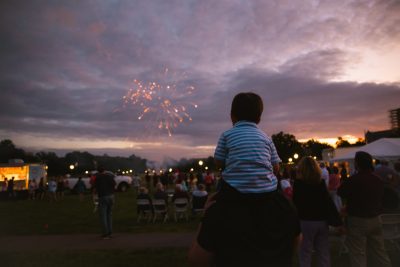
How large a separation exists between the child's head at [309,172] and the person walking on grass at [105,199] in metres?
6.84

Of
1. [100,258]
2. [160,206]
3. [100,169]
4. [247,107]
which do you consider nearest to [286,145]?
[160,206]

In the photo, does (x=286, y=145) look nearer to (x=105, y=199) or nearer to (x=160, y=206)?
(x=160, y=206)

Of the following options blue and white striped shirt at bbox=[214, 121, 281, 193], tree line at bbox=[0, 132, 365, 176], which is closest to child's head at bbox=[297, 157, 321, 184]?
blue and white striped shirt at bbox=[214, 121, 281, 193]

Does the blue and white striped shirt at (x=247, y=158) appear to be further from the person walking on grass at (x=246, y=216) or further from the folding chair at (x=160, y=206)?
the folding chair at (x=160, y=206)

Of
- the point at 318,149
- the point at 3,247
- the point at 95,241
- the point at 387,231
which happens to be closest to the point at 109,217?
the point at 95,241

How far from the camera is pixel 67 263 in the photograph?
7617 mm

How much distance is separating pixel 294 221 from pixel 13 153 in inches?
3372

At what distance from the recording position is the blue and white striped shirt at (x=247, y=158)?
1991 mm

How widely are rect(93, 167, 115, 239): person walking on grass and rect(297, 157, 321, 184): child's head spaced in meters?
6.84

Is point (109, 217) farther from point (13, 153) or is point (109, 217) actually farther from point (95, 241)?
point (13, 153)

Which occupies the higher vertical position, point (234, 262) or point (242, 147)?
point (242, 147)

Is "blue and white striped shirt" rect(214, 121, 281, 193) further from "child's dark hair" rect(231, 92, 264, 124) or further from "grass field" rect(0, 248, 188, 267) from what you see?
"grass field" rect(0, 248, 188, 267)

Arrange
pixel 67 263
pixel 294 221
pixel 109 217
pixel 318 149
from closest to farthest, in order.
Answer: pixel 294 221 < pixel 67 263 < pixel 109 217 < pixel 318 149

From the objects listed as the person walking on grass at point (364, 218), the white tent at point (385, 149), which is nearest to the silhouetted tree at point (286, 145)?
the white tent at point (385, 149)
